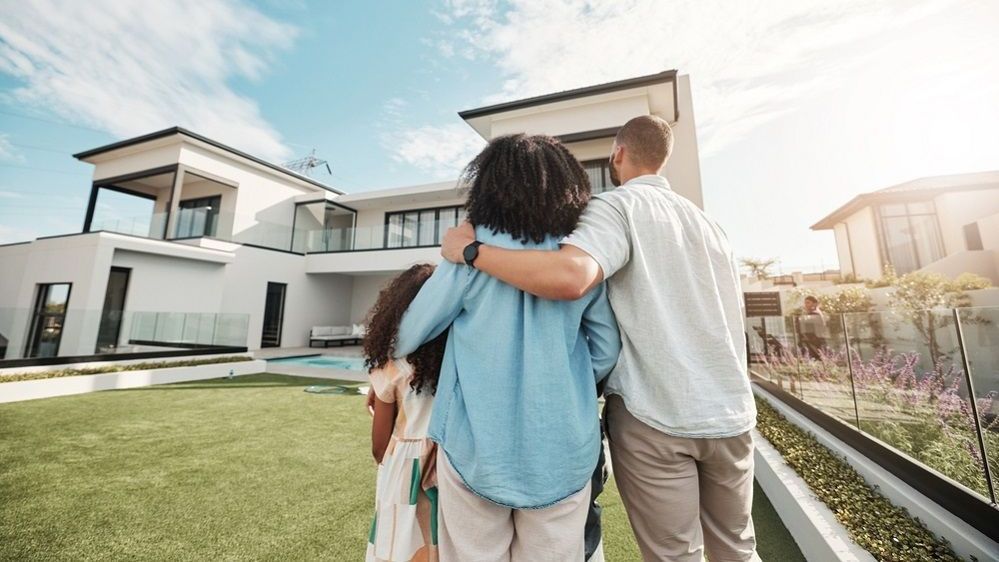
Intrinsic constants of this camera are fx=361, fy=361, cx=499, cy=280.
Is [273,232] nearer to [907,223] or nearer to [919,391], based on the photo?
[919,391]

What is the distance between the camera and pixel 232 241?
12852 millimetres

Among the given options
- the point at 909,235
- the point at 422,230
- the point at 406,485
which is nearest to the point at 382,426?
the point at 406,485

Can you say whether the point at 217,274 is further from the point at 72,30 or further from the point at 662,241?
the point at 662,241

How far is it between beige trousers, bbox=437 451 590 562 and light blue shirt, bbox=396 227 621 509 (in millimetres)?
52

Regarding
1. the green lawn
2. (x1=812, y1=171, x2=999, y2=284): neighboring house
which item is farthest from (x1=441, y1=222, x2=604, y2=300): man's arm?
(x1=812, y1=171, x2=999, y2=284): neighboring house

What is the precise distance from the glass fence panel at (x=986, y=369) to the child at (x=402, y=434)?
3.00m

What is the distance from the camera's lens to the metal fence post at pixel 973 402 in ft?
6.34

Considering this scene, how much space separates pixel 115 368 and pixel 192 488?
6688 millimetres

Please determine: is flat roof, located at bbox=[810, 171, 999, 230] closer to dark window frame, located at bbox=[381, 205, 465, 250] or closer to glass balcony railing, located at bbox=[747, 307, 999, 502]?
glass balcony railing, located at bbox=[747, 307, 999, 502]

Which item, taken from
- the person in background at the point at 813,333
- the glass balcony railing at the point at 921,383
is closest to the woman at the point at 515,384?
the glass balcony railing at the point at 921,383

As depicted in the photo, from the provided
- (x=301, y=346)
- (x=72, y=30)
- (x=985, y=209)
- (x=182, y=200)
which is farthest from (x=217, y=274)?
(x=985, y=209)

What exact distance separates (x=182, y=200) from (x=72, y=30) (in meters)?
7.03

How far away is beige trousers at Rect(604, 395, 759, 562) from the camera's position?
0.98 metres

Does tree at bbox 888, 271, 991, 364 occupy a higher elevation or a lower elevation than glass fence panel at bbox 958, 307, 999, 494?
higher
